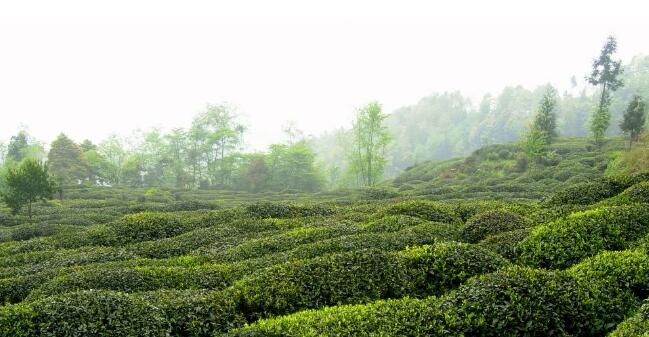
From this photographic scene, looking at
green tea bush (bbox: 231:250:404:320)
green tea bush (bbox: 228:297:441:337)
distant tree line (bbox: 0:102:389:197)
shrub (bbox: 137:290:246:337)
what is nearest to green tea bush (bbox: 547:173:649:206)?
green tea bush (bbox: 231:250:404:320)

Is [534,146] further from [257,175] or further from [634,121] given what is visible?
[257,175]

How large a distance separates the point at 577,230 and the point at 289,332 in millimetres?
8061

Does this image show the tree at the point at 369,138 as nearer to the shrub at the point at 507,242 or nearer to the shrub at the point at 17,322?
the shrub at the point at 507,242

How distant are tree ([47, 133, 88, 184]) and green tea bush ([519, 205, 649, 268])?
75.0 metres

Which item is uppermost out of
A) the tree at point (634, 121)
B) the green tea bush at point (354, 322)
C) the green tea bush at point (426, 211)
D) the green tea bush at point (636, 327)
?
the tree at point (634, 121)

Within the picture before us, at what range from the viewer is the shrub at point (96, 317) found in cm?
807

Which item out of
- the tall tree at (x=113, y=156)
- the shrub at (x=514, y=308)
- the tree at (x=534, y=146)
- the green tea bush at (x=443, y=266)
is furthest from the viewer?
the tall tree at (x=113, y=156)

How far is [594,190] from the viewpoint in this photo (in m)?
17.7

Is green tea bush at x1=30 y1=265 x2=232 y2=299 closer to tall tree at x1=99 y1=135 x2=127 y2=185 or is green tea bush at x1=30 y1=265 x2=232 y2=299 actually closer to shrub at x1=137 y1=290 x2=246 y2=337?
shrub at x1=137 y1=290 x2=246 y2=337

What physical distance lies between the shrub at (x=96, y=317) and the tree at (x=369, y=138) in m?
67.9

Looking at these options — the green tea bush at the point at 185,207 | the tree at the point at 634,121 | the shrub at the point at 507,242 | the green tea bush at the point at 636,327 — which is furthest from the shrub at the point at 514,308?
the tree at the point at 634,121

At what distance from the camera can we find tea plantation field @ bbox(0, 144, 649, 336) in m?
8.09

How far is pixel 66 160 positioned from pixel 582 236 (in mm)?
78115

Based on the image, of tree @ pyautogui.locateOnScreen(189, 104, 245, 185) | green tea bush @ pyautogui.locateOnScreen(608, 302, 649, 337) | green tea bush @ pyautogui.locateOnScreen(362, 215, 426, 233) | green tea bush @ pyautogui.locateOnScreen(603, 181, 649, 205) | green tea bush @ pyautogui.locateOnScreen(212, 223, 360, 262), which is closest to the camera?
green tea bush @ pyautogui.locateOnScreen(608, 302, 649, 337)
